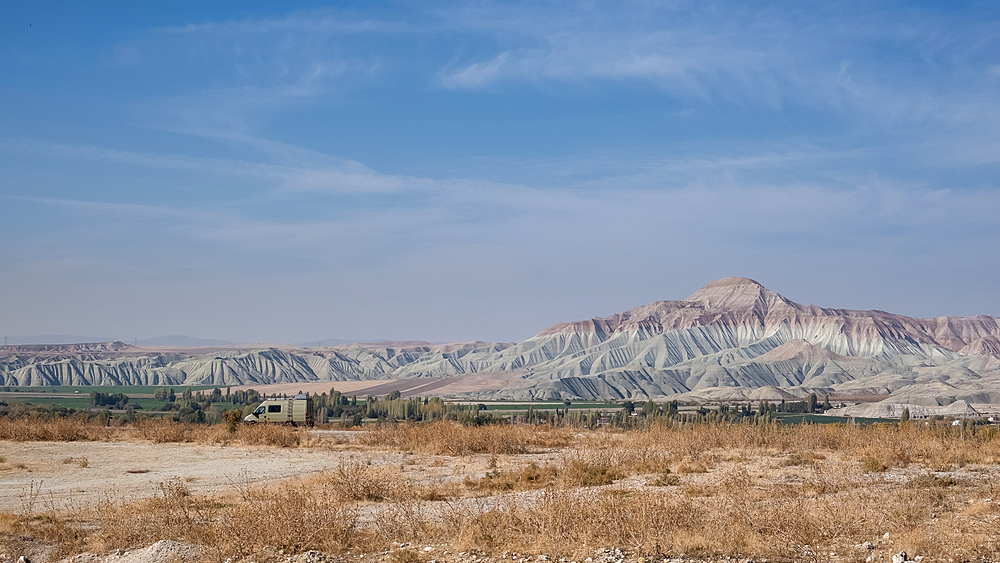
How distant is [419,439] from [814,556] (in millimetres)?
21782

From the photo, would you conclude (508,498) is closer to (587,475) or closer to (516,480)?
(516,480)

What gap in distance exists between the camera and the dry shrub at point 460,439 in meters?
29.1

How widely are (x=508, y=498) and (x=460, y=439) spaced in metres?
12.9

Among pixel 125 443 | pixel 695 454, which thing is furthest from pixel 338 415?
pixel 695 454

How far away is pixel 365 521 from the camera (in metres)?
14.1

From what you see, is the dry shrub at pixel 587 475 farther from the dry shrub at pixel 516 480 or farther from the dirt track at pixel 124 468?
the dirt track at pixel 124 468

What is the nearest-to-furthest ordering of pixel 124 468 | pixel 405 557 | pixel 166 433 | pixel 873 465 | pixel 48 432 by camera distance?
pixel 405 557 < pixel 873 465 < pixel 124 468 < pixel 48 432 < pixel 166 433

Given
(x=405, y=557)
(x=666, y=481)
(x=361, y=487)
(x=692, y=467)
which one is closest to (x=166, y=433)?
(x=361, y=487)

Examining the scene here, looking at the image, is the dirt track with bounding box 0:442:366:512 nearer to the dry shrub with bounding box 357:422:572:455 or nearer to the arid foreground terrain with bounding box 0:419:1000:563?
the arid foreground terrain with bounding box 0:419:1000:563

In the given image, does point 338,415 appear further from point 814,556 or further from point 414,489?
point 814,556

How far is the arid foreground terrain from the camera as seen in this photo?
11406 millimetres

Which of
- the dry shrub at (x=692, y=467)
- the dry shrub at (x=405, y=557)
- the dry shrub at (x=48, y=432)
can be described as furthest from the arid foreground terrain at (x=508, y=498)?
the dry shrub at (x=48, y=432)

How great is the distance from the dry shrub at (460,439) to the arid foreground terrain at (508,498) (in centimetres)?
11

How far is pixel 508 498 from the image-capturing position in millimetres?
16656
